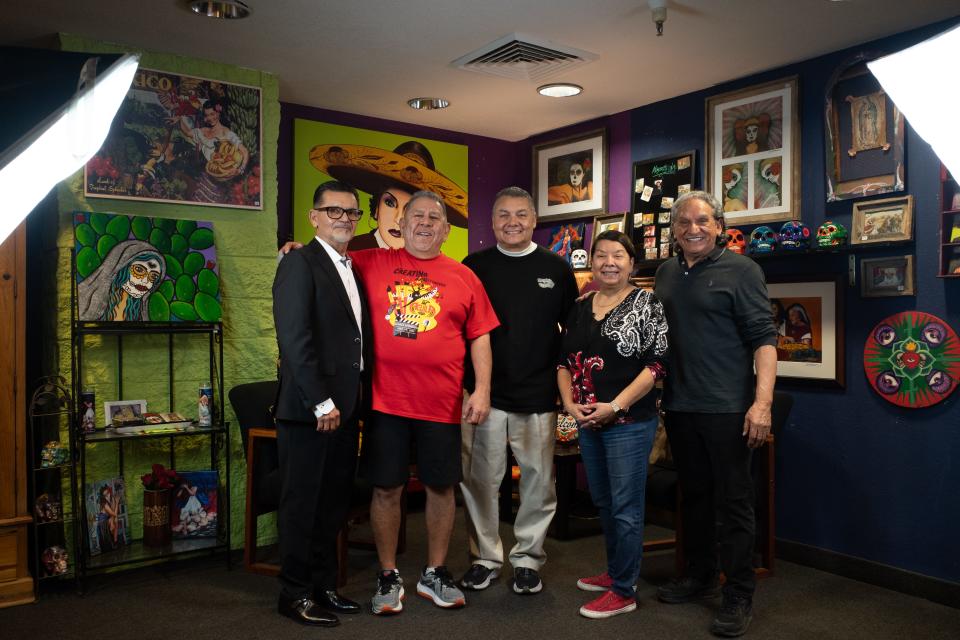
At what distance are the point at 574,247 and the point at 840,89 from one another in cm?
182

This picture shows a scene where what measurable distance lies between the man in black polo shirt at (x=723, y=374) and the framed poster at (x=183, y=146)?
2.07 meters

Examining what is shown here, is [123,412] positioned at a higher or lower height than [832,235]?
lower

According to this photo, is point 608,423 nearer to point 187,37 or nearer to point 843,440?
point 843,440

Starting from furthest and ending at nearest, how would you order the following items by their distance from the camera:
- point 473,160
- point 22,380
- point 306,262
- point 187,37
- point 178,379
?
point 473,160
point 178,379
point 187,37
point 22,380
point 306,262

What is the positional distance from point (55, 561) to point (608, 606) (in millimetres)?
2185

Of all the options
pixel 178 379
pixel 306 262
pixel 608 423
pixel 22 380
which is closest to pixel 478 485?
pixel 608 423

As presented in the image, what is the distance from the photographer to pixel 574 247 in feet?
15.6

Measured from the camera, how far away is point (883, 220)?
3182mm

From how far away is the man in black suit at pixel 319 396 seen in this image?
2510mm

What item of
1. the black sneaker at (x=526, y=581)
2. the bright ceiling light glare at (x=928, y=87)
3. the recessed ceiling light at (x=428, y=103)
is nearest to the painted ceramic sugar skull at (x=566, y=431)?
the black sneaker at (x=526, y=581)

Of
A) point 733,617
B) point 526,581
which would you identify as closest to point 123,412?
point 526,581

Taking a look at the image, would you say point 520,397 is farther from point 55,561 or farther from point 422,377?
point 55,561

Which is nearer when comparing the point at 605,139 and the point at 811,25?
the point at 811,25

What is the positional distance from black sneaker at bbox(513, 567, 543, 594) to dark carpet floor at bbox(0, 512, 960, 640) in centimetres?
4
